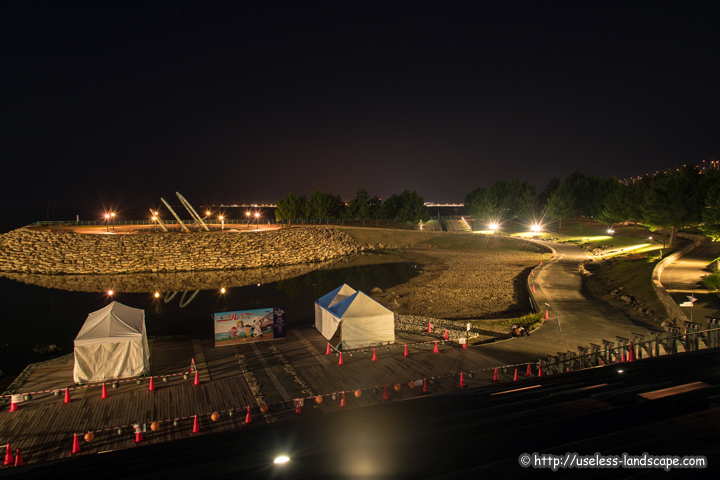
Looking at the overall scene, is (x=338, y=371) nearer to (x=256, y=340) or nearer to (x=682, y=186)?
(x=256, y=340)

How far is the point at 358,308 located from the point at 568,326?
12.6 meters

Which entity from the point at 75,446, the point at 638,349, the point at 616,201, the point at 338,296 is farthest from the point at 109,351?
the point at 616,201

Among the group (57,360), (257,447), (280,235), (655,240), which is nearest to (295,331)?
(57,360)

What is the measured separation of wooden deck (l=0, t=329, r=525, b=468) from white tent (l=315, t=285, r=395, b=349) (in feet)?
2.68

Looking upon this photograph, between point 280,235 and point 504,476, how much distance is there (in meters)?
72.1

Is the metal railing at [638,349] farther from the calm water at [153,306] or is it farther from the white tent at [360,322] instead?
the calm water at [153,306]

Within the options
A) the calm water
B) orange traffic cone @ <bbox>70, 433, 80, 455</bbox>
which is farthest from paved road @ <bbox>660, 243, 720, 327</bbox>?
orange traffic cone @ <bbox>70, 433, 80, 455</bbox>

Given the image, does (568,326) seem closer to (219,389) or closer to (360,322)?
(360,322)

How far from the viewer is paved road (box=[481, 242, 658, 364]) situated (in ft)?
66.8

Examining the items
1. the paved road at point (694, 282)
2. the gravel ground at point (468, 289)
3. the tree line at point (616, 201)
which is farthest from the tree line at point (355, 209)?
the paved road at point (694, 282)

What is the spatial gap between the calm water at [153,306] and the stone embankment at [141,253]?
7.74 meters

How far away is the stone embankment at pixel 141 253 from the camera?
57.6 m

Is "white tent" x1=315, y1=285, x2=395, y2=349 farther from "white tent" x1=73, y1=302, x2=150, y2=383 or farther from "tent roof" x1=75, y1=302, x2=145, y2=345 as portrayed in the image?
"tent roof" x1=75, y1=302, x2=145, y2=345

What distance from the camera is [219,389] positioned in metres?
16.7
